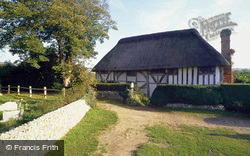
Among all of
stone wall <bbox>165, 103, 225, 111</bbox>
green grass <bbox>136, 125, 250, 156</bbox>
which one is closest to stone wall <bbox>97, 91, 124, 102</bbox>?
stone wall <bbox>165, 103, 225, 111</bbox>

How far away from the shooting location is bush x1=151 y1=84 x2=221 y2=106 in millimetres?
9133

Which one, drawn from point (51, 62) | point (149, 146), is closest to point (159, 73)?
point (149, 146)

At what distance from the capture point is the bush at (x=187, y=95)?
9.13m

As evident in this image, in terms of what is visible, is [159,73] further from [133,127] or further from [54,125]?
[54,125]

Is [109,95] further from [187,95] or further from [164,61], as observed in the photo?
[187,95]

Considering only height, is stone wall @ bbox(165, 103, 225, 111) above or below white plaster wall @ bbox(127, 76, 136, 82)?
below


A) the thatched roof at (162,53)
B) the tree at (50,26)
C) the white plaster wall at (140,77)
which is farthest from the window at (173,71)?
the tree at (50,26)

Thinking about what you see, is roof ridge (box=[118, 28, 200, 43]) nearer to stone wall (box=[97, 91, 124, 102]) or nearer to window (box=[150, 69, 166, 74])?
window (box=[150, 69, 166, 74])

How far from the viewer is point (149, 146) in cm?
459

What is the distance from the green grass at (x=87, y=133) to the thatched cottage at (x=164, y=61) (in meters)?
6.76

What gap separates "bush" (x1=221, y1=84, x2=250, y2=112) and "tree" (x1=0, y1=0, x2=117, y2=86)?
1169 centimetres

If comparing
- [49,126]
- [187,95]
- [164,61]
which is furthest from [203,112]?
[49,126]

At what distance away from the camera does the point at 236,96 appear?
8.69 metres

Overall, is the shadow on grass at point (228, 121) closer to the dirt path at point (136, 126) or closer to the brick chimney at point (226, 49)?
the dirt path at point (136, 126)
